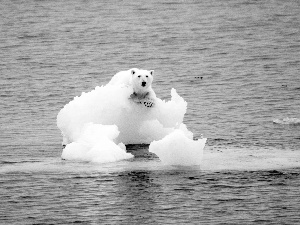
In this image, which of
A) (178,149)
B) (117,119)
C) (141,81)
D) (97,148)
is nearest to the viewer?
(178,149)

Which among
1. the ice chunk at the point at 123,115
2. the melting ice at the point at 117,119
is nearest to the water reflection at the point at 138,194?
the melting ice at the point at 117,119

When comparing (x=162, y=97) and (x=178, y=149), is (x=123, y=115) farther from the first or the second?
(x=162, y=97)

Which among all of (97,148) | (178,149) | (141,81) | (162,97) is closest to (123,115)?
(141,81)

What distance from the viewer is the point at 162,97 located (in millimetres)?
44719

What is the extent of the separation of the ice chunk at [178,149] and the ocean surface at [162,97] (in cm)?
33

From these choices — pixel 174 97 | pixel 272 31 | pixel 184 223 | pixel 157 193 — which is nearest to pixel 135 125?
pixel 174 97

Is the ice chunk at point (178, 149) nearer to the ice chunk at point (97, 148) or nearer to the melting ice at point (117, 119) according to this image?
the ice chunk at point (97, 148)

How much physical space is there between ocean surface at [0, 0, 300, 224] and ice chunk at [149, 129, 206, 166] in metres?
0.33

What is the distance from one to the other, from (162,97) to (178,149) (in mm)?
18094

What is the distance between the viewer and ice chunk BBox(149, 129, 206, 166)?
26641 mm

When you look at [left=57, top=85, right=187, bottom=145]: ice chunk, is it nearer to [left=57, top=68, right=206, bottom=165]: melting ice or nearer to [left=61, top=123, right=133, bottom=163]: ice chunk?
[left=57, top=68, right=206, bottom=165]: melting ice

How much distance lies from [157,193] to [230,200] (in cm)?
205

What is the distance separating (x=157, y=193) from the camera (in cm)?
2450

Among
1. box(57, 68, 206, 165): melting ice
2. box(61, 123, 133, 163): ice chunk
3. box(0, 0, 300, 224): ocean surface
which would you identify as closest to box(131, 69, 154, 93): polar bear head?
box(57, 68, 206, 165): melting ice
